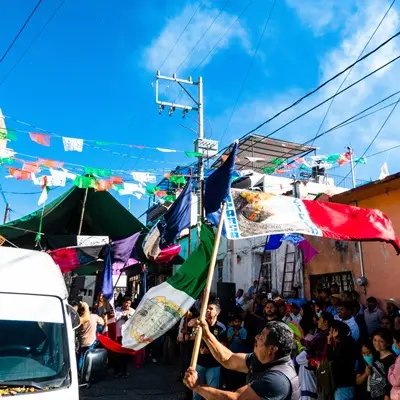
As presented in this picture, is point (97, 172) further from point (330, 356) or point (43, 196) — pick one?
point (330, 356)

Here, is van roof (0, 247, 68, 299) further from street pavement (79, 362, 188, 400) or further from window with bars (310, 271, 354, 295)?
window with bars (310, 271, 354, 295)

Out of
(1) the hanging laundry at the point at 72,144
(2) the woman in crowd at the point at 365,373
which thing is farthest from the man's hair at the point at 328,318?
(1) the hanging laundry at the point at 72,144

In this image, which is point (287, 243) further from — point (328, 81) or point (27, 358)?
point (27, 358)

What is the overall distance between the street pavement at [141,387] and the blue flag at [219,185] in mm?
4406

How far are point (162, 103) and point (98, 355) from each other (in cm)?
1488

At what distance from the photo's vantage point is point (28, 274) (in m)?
3.82

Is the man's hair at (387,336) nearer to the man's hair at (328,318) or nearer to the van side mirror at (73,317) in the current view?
the man's hair at (328,318)

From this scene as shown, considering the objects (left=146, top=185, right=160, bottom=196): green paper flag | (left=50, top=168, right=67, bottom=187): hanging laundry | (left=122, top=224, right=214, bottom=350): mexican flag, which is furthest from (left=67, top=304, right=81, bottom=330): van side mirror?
(left=146, top=185, right=160, bottom=196): green paper flag

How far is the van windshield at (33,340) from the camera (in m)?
3.25

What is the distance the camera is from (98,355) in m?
3.90

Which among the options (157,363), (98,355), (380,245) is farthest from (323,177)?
(98,355)

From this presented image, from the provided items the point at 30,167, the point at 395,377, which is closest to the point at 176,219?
the point at 395,377

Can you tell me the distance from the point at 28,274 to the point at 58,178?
755 cm

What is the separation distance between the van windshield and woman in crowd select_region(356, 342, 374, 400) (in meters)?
3.94
